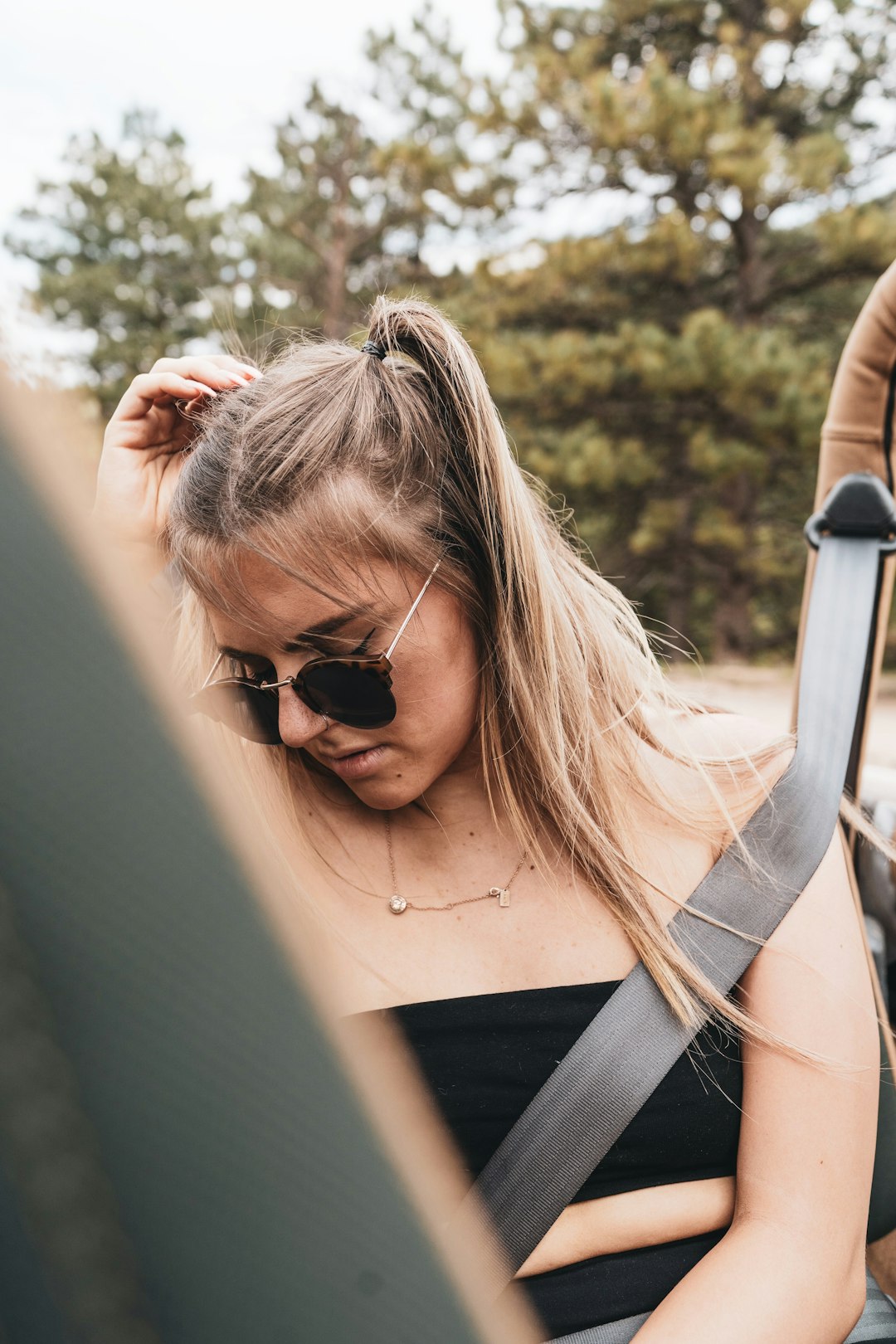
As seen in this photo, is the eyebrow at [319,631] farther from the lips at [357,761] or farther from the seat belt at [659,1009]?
the seat belt at [659,1009]

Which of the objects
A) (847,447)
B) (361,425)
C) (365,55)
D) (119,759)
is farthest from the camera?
(365,55)

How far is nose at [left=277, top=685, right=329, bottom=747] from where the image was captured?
4.11ft

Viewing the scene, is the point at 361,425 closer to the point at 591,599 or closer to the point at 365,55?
the point at 591,599

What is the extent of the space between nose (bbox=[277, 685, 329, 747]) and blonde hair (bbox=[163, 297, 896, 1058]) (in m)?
0.11

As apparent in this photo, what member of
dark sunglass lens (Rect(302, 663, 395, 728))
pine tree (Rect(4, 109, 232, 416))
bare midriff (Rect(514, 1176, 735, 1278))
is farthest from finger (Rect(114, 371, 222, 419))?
pine tree (Rect(4, 109, 232, 416))

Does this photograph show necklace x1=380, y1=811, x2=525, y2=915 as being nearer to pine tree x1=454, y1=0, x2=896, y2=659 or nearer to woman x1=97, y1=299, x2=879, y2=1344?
woman x1=97, y1=299, x2=879, y2=1344

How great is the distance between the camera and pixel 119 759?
14.9 inches

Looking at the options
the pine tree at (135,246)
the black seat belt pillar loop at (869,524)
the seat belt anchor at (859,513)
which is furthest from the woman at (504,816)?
the pine tree at (135,246)

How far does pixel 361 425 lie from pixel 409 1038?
0.76 metres

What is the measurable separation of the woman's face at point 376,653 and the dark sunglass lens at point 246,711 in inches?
1.1

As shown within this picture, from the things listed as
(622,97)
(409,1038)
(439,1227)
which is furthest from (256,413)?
(622,97)

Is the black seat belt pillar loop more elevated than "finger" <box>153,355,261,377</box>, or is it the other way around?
"finger" <box>153,355,261,377</box>

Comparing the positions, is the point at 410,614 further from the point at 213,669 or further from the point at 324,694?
the point at 213,669

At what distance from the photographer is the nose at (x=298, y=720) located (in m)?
1.25
